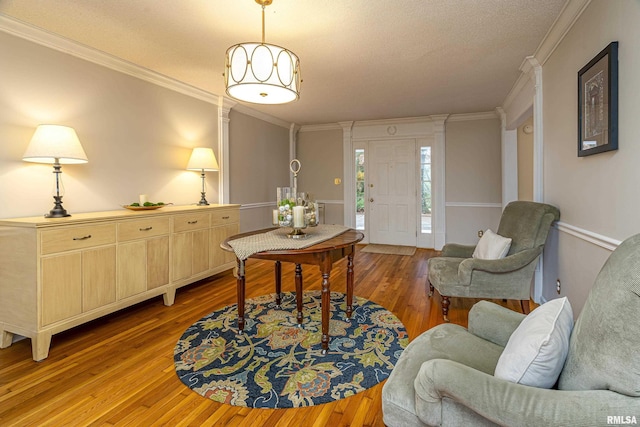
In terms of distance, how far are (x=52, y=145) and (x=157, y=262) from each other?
1.22m

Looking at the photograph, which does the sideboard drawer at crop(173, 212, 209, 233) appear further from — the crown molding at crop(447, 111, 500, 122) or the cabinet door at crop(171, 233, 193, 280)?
the crown molding at crop(447, 111, 500, 122)

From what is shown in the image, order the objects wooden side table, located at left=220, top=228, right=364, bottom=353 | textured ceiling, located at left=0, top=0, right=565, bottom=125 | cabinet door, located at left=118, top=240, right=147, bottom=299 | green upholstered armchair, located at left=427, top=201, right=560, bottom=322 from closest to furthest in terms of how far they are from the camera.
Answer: wooden side table, located at left=220, top=228, right=364, bottom=353 → textured ceiling, located at left=0, top=0, right=565, bottom=125 → green upholstered armchair, located at left=427, top=201, right=560, bottom=322 → cabinet door, located at left=118, top=240, right=147, bottom=299

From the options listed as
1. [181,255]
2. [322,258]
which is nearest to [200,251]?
[181,255]

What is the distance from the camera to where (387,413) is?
1.14 m

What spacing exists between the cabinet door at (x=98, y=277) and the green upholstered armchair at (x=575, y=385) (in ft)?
7.61

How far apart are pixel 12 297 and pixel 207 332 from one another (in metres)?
1.30

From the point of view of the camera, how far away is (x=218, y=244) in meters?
3.78

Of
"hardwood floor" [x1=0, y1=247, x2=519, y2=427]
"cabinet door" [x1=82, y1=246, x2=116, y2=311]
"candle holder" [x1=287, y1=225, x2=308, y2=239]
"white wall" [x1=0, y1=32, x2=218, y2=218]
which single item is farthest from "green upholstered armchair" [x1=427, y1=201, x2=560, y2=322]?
"white wall" [x1=0, y1=32, x2=218, y2=218]

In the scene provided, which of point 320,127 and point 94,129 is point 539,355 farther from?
point 320,127

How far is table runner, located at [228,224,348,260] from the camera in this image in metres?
2.12

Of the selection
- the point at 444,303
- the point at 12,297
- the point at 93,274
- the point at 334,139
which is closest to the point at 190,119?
the point at 93,274

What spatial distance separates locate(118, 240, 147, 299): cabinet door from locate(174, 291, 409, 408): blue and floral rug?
0.64 metres

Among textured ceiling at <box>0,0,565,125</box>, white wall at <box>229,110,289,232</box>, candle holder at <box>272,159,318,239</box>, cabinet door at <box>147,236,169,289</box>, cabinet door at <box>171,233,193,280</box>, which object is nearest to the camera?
textured ceiling at <box>0,0,565,125</box>

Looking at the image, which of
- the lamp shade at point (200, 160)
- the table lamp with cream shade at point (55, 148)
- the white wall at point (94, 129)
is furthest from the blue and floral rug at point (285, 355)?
the lamp shade at point (200, 160)
